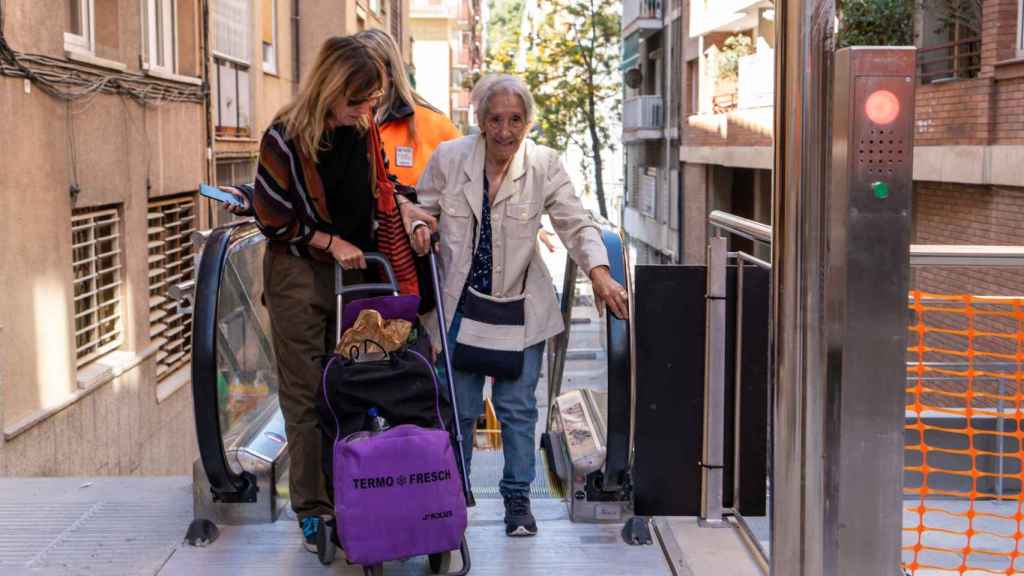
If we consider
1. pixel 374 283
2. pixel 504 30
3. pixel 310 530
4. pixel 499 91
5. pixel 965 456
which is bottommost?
pixel 965 456

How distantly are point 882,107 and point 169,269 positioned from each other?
42.9 ft

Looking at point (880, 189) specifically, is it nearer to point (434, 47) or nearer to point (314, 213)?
point (314, 213)

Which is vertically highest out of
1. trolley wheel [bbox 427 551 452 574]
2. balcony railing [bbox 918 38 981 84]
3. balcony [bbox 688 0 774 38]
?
balcony [bbox 688 0 774 38]

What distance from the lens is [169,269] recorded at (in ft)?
49.5

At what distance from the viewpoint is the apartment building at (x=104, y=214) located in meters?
10.1

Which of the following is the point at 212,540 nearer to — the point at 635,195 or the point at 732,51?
the point at 732,51

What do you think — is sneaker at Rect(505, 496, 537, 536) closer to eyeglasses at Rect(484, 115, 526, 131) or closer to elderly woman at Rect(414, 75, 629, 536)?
elderly woman at Rect(414, 75, 629, 536)

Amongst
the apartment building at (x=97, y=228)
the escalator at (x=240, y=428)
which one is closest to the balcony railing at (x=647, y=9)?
the apartment building at (x=97, y=228)

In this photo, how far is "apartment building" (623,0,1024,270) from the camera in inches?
597

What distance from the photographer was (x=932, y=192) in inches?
687

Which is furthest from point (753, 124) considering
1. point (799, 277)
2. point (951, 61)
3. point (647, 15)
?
point (799, 277)

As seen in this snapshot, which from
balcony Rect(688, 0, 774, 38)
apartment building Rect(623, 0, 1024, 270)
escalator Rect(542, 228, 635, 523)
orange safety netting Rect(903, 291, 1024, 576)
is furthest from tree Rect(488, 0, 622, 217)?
escalator Rect(542, 228, 635, 523)

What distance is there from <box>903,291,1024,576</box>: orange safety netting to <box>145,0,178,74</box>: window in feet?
28.6

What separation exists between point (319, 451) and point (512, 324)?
84 centimetres
